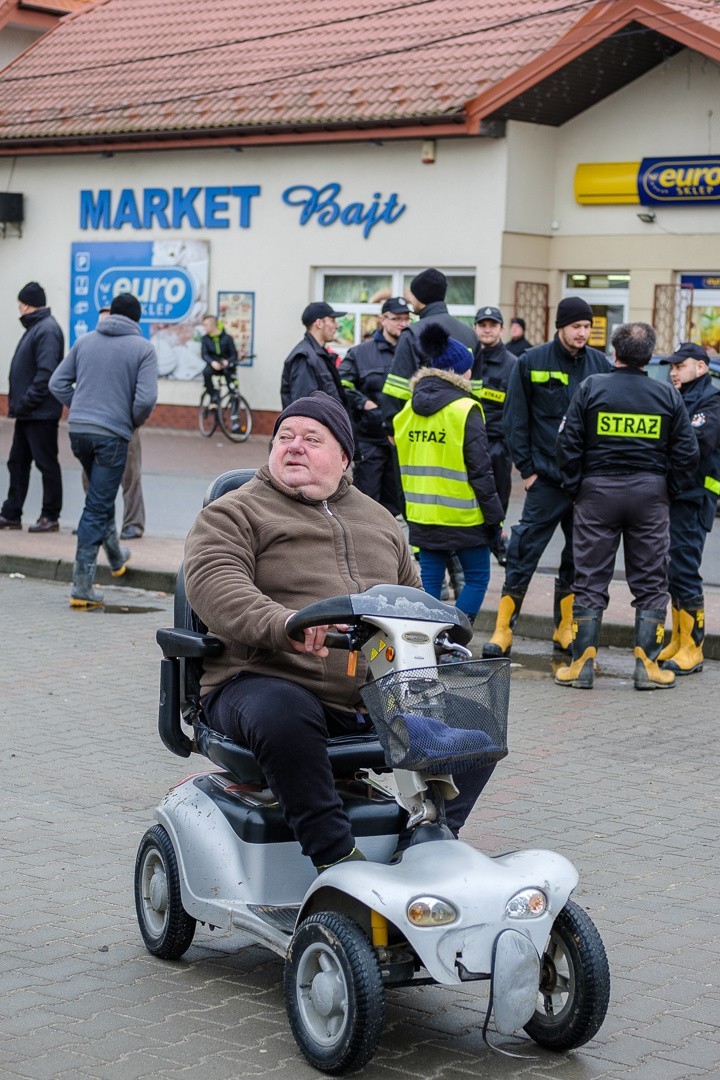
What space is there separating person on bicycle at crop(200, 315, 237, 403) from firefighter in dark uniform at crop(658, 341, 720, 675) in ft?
52.7

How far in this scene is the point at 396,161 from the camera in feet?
77.0

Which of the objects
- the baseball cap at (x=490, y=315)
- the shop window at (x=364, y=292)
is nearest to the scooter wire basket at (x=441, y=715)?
the baseball cap at (x=490, y=315)

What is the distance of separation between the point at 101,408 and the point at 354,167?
14111mm

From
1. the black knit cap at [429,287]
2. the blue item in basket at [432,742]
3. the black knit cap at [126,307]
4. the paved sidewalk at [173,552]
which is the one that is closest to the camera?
the blue item in basket at [432,742]

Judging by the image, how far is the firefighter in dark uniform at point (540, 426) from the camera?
9195 mm

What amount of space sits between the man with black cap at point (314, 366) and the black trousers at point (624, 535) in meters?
2.46

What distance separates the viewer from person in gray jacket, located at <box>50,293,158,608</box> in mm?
10703

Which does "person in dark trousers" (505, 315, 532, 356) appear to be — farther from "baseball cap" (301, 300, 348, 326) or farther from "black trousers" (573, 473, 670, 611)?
"black trousers" (573, 473, 670, 611)

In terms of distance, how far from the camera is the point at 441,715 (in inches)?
155

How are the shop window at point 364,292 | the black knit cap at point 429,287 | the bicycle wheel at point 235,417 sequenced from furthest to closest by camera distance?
the bicycle wheel at point 235,417 → the shop window at point 364,292 → the black knit cap at point 429,287

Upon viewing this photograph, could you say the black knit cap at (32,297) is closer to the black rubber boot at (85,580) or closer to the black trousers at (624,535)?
the black rubber boot at (85,580)

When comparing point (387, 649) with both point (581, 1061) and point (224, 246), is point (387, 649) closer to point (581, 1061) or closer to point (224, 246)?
point (581, 1061)

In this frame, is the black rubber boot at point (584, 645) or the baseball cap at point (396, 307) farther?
the baseball cap at point (396, 307)

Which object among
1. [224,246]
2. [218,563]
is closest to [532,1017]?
[218,563]
